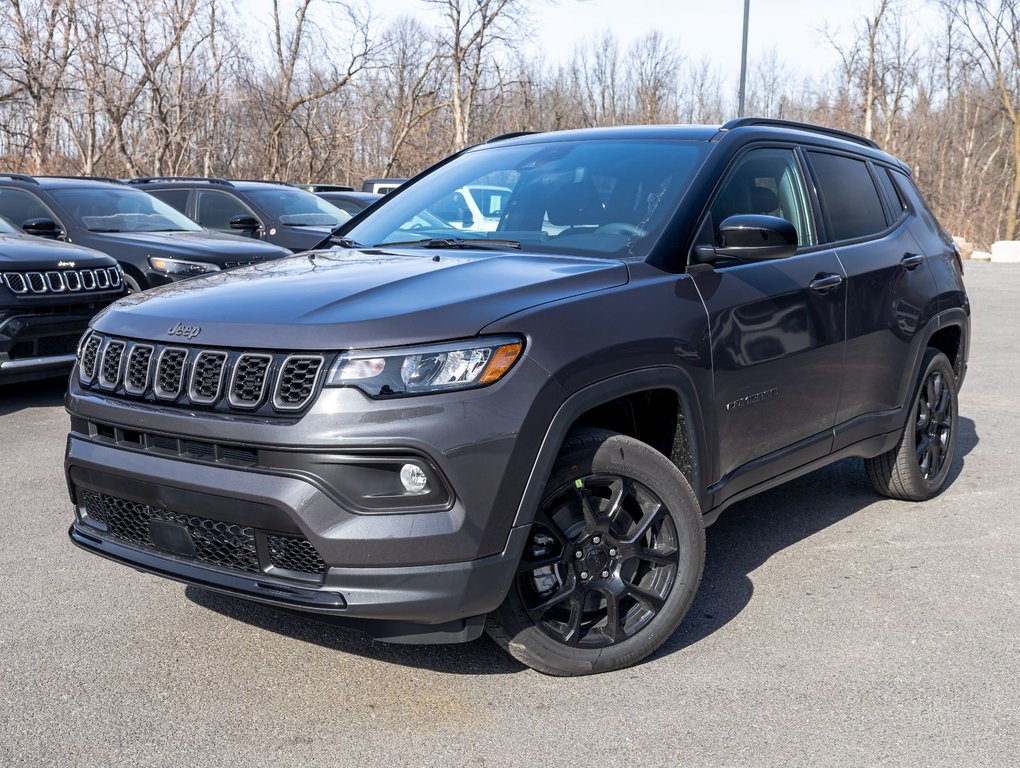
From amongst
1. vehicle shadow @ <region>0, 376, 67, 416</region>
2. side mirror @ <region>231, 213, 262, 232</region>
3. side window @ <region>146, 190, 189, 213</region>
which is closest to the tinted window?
vehicle shadow @ <region>0, 376, 67, 416</region>

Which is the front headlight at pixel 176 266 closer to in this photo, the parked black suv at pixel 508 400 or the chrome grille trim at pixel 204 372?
the parked black suv at pixel 508 400

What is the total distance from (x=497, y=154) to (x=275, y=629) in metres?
2.31

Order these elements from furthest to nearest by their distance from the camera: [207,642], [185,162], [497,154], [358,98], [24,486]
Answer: [358,98]
[185,162]
[24,486]
[497,154]
[207,642]

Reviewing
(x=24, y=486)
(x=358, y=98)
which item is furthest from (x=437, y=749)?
(x=358, y=98)

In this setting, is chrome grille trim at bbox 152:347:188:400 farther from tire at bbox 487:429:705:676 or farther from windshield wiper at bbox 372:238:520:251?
windshield wiper at bbox 372:238:520:251

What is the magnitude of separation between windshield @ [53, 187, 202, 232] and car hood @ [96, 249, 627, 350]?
277 inches

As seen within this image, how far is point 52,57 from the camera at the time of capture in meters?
24.8

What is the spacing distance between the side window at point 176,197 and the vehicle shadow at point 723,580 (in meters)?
9.19

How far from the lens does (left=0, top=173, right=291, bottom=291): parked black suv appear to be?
381 inches

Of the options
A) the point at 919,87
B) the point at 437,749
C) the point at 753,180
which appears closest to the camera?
the point at 437,749

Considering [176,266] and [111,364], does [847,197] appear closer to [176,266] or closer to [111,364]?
[111,364]

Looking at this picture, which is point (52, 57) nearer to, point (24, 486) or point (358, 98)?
point (358, 98)

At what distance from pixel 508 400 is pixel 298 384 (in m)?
0.60

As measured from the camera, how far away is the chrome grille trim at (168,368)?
3.29 m
